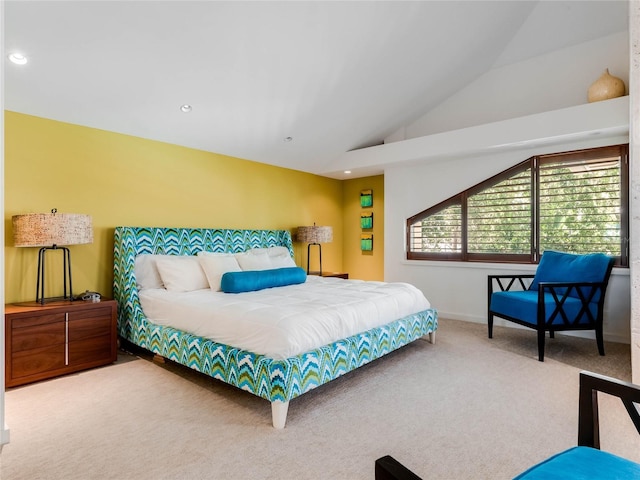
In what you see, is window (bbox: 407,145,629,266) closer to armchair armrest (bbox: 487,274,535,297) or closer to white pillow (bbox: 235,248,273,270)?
armchair armrest (bbox: 487,274,535,297)

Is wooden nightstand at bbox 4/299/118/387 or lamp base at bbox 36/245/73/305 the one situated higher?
lamp base at bbox 36/245/73/305

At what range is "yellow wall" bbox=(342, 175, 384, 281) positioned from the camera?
6066 mm

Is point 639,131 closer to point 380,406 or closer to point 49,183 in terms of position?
point 380,406

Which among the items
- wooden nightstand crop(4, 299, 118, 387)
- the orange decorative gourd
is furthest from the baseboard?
wooden nightstand crop(4, 299, 118, 387)

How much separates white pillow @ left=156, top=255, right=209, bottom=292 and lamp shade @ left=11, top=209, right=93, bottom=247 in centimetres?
82

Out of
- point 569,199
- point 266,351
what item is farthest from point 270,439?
point 569,199

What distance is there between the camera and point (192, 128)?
4.01 meters

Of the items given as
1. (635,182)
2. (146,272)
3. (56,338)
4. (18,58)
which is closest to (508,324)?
(635,182)

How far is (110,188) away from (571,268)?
4.71m

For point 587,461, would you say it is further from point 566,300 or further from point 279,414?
point 566,300

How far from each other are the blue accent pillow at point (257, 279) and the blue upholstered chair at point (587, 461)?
2.59 metres

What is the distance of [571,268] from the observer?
377cm

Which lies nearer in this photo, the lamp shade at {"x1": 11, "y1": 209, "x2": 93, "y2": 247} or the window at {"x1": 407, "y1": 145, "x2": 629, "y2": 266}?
the lamp shade at {"x1": 11, "y1": 209, "x2": 93, "y2": 247}

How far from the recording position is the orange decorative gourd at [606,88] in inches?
145
